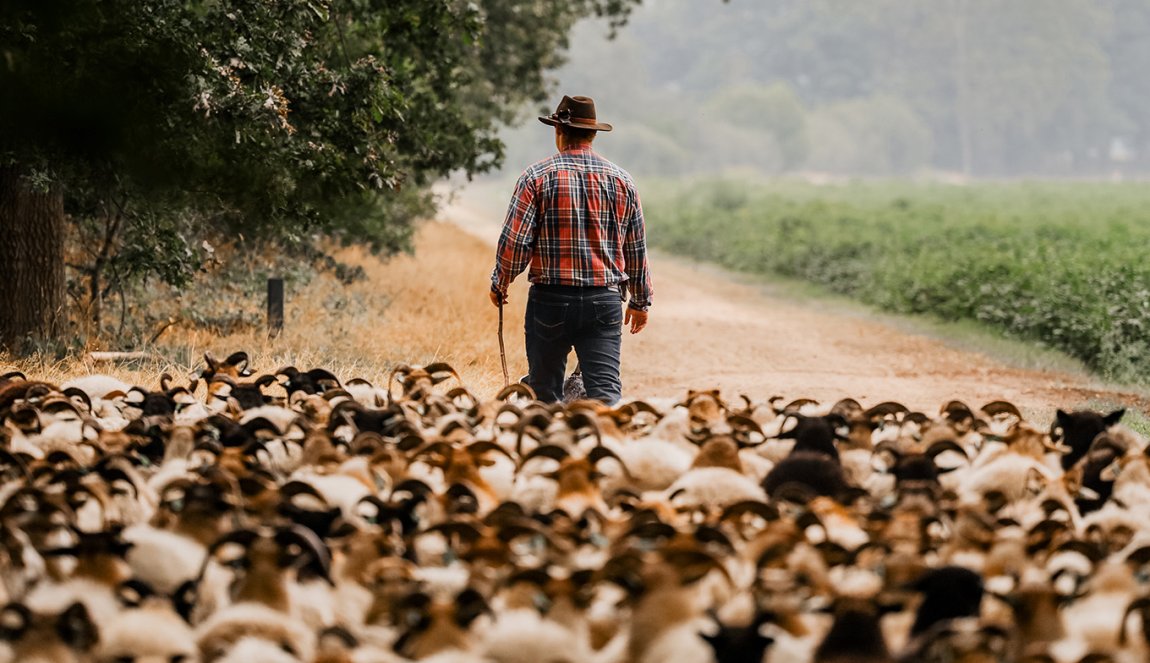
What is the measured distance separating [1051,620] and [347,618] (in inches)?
49.9

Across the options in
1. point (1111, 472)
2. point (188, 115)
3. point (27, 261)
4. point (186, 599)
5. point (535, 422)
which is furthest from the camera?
point (27, 261)

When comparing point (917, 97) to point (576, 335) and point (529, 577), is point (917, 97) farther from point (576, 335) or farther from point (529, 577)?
point (529, 577)

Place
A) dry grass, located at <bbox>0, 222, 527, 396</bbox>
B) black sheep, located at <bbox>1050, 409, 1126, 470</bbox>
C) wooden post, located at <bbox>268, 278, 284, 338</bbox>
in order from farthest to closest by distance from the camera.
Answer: wooden post, located at <bbox>268, 278, 284, 338</bbox>
dry grass, located at <bbox>0, 222, 527, 396</bbox>
black sheep, located at <bbox>1050, 409, 1126, 470</bbox>

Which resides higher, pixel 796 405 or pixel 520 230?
pixel 520 230

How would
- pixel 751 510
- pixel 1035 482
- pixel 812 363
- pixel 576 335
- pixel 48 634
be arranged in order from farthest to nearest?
1. pixel 812 363
2. pixel 576 335
3. pixel 1035 482
4. pixel 751 510
5. pixel 48 634

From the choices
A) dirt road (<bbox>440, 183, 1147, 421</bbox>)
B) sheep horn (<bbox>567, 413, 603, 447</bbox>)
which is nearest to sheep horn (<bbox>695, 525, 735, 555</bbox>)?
sheep horn (<bbox>567, 413, 603, 447</bbox>)

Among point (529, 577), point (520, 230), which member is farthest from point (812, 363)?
point (529, 577)

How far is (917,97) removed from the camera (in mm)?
105188

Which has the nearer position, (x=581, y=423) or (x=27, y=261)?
(x=581, y=423)

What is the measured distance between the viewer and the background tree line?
99.6 m

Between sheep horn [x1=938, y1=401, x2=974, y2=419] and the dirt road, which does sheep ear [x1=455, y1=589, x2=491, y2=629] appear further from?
the dirt road

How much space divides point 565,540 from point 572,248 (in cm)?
388

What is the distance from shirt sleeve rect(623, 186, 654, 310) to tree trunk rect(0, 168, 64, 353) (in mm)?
4485

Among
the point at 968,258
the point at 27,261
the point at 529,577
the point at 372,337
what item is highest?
the point at 968,258
